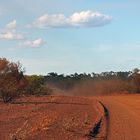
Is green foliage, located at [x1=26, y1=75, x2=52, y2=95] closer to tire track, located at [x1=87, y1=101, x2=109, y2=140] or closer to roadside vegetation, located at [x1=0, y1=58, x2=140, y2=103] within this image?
roadside vegetation, located at [x1=0, y1=58, x2=140, y2=103]

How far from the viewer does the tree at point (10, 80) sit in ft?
167

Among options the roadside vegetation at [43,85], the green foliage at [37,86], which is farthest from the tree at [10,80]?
the green foliage at [37,86]

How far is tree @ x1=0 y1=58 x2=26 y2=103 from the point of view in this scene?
167ft

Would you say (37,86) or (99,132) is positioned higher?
(37,86)

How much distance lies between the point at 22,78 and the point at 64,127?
1139 inches

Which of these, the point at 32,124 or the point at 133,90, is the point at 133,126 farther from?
the point at 133,90

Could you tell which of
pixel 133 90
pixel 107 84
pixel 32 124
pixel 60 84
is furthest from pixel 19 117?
pixel 60 84

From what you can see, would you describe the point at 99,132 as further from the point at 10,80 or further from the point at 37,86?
the point at 37,86

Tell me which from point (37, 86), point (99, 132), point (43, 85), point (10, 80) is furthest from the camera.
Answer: point (43, 85)

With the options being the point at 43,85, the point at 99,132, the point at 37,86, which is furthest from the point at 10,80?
the point at 43,85

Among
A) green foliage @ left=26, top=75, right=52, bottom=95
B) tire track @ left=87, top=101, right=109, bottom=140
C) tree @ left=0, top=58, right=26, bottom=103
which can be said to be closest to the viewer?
tire track @ left=87, top=101, right=109, bottom=140

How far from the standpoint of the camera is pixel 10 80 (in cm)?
5188

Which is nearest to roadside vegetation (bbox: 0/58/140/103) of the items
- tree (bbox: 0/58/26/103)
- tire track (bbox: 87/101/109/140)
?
tree (bbox: 0/58/26/103)

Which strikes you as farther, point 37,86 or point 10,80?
point 37,86
